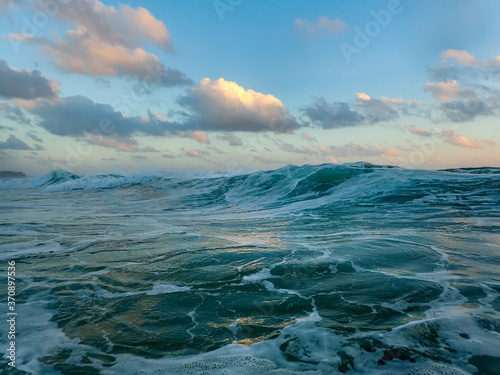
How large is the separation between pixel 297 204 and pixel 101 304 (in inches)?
408

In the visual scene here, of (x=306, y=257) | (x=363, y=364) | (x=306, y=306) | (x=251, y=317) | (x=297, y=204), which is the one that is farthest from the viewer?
(x=297, y=204)

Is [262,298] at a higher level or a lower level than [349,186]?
lower

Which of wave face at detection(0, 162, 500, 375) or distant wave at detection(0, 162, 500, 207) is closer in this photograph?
wave face at detection(0, 162, 500, 375)

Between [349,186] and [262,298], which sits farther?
[349,186]

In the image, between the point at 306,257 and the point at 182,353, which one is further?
the point at 306,257

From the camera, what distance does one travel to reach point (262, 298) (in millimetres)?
3387

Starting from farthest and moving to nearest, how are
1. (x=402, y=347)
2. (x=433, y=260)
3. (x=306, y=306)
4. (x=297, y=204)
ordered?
1. (x=297, y=204)
2. (x=433, y=260)
3. (x=306, y=306)
4. (x=402, y=347)

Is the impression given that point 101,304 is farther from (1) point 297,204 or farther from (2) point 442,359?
(1) point 297,204

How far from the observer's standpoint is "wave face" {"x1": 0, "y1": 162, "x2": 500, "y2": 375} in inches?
90.7

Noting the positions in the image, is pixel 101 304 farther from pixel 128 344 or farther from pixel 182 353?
pixel 182 353

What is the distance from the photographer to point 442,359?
7.28 ft

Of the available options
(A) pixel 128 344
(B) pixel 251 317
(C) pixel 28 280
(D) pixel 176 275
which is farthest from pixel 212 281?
(C) pixel 28 280

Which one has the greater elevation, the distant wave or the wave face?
the distant wave

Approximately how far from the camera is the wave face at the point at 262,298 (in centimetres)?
230
